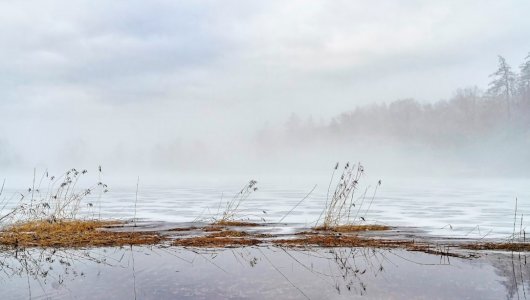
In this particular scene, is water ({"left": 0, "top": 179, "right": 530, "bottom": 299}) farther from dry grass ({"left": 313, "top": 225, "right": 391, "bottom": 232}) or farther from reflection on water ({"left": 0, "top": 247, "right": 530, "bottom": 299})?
dry grass ({"left": 313, "top": 225, "right": 391, "bottom": 232})

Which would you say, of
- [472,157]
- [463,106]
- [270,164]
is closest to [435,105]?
[463,106]

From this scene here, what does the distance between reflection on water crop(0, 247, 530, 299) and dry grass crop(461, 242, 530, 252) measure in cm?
82

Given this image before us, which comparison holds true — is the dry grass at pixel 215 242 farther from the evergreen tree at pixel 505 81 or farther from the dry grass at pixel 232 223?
the evergreen tree at pixel 505 81

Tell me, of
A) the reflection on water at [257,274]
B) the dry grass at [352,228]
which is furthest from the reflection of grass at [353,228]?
the reflection on water at [257,274]

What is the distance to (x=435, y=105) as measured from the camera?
12331cm

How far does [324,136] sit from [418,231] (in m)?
146

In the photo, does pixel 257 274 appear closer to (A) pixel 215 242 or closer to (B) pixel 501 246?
(A) pixel 215 242

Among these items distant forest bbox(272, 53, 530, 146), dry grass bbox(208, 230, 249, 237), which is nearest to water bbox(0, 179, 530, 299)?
dry grass bbox(208, 230, 249, 237)

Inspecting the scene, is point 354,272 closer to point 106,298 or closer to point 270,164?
point 106,298

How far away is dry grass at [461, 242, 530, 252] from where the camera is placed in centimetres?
984

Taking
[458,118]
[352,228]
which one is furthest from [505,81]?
[352,228]

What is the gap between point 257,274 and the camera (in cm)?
792

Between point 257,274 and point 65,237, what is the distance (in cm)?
591

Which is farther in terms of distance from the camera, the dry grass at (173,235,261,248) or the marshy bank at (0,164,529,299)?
the dry grass at (173,235,261,248)
